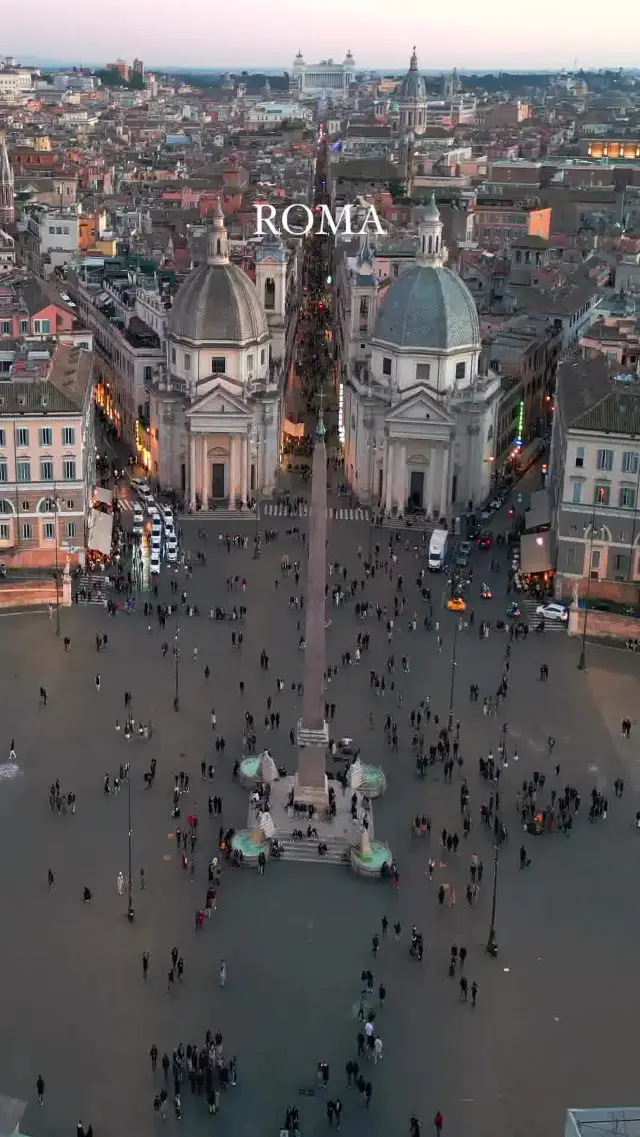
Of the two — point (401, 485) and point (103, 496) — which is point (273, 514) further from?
→ point (103, 496)

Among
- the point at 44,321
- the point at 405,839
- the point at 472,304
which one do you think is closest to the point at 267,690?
the point at 405,839

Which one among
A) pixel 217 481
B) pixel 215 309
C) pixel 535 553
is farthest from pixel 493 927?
pixel 215 309

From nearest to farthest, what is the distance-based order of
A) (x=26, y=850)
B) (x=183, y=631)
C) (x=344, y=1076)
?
(x=344, y=1076) < (x=26, y=850) < (x=183, y=631)

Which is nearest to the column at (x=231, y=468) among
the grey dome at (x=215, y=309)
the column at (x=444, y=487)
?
the grey dome at (x=215, y=309)

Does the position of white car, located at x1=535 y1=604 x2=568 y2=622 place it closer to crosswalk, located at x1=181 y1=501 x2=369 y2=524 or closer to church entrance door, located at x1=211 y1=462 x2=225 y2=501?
A: crosswalk, located at x1=181 y1=501 x2=369 y2=524

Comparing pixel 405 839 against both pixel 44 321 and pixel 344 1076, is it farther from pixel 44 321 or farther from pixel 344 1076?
pixel 44 321
